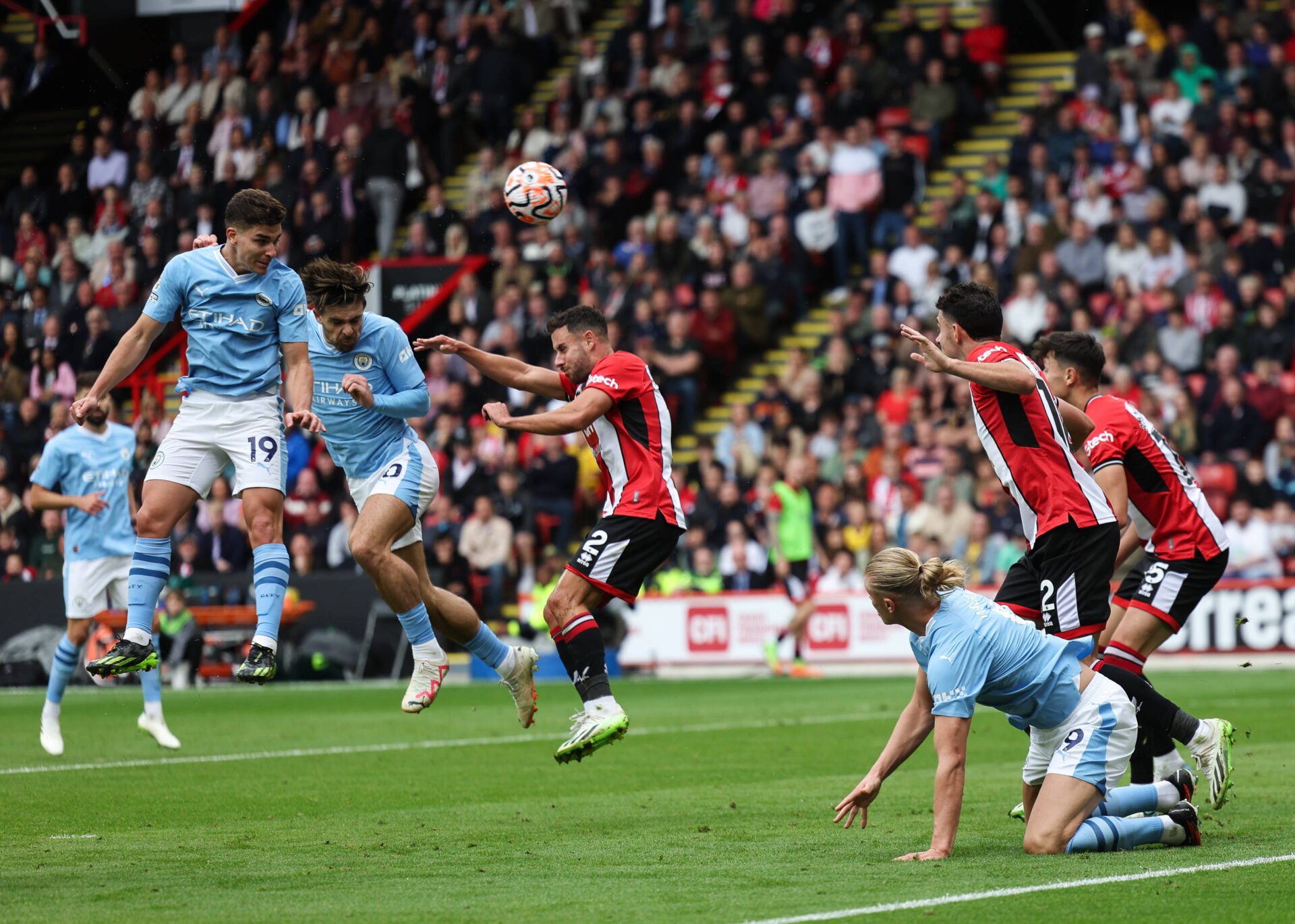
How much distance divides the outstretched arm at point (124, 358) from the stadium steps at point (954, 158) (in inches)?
606

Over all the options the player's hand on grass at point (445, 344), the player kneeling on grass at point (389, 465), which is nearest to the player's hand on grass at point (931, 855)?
the player kneeling on grass at point (389, 465)

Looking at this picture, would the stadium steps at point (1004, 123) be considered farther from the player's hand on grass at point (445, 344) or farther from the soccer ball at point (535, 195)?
the player's hand on grass at point (445, 344)

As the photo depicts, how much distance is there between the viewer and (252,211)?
354 inches

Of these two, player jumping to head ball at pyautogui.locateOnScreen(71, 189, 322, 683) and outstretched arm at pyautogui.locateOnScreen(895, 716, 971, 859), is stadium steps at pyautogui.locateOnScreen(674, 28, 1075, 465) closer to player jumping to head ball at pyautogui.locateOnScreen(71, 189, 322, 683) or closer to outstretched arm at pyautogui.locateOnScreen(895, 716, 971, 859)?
A: player jumping to head ball at pyautogui.locateOnScreen(71, 189, 322, 683)

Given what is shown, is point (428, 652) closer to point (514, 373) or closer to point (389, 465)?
point (389, 465)

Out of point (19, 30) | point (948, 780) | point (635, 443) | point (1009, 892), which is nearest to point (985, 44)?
point (19, 30)

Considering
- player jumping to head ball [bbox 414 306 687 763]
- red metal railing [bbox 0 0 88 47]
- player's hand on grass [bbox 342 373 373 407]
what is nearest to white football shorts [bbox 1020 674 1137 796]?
player jumping to head ball [bbox 414 306 687 763]

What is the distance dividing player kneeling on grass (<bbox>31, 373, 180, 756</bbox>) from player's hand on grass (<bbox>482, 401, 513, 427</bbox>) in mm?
5825

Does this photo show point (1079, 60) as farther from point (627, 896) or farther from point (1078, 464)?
point (627, 896)

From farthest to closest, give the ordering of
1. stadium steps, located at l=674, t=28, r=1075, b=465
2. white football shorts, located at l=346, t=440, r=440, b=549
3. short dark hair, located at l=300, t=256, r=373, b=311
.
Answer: stadium steps, located at l=674, t=28, r=1075, b=465, white football shorts, located at l=346, t=440, r=440, b=549, short dark hair, located at l=300, t=256, r=373, b=311

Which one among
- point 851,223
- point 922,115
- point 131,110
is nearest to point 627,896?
point 851,223

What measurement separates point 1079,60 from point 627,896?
20093mm

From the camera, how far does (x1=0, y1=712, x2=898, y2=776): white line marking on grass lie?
442 inches

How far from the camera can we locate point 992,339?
821 cm
